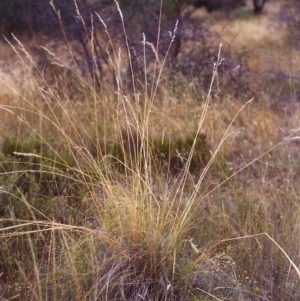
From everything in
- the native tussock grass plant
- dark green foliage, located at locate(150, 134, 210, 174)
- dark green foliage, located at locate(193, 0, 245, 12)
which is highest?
the native tussock grass plant

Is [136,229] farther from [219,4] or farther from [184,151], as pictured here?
[219,4]

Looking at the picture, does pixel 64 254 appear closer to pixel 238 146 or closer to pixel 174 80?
pixel 238 146

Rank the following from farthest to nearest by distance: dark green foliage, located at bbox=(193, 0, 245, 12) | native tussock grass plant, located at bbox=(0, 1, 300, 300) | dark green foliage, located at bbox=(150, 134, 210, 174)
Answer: dark green foliage, located at bbox=(193, 0, 245, 12) → dark green foliage, located at bbox=(150, 134, 210, 174) → native tussock grass plant, located at bbox=(0, 1, 300, 300)

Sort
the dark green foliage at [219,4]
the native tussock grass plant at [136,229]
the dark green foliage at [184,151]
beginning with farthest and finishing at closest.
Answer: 1. the dark green foliage at [219,4]
2. the dark green foliage at [184,151]
3. the native tussock grass plant at [136,229]

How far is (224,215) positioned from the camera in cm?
359

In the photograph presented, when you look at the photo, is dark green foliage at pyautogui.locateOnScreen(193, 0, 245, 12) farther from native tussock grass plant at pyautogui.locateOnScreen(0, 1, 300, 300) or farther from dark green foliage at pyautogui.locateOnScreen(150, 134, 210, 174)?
native tussock grass plant at pyautogui.locateOnScreen(0, 1, 300, 300)

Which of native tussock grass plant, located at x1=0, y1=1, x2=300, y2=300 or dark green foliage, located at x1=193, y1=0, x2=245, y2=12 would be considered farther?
dark green foliage, located at x1=193, y1=0, x2=245, y2=12

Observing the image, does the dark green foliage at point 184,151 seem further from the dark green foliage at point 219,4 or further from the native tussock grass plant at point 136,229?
the dark green foliage at point 219,4

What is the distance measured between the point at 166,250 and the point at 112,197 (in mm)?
377

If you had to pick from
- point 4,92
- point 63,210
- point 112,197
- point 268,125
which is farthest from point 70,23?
point 112,197

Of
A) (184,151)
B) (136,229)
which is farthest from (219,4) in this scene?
(136,229)

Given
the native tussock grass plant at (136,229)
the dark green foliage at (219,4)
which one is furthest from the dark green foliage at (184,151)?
the dark green foliage at (219,4)

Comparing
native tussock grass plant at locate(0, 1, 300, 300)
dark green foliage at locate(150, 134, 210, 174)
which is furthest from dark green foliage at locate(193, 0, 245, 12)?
native tussock grass plant at locate(0, 1, 300, 300)

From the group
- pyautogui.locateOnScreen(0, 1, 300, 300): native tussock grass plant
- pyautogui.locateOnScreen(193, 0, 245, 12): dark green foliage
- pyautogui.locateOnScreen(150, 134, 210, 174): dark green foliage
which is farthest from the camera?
pyautogui.locateOnScreen(193, 0, 245, 12): dark green foliage
